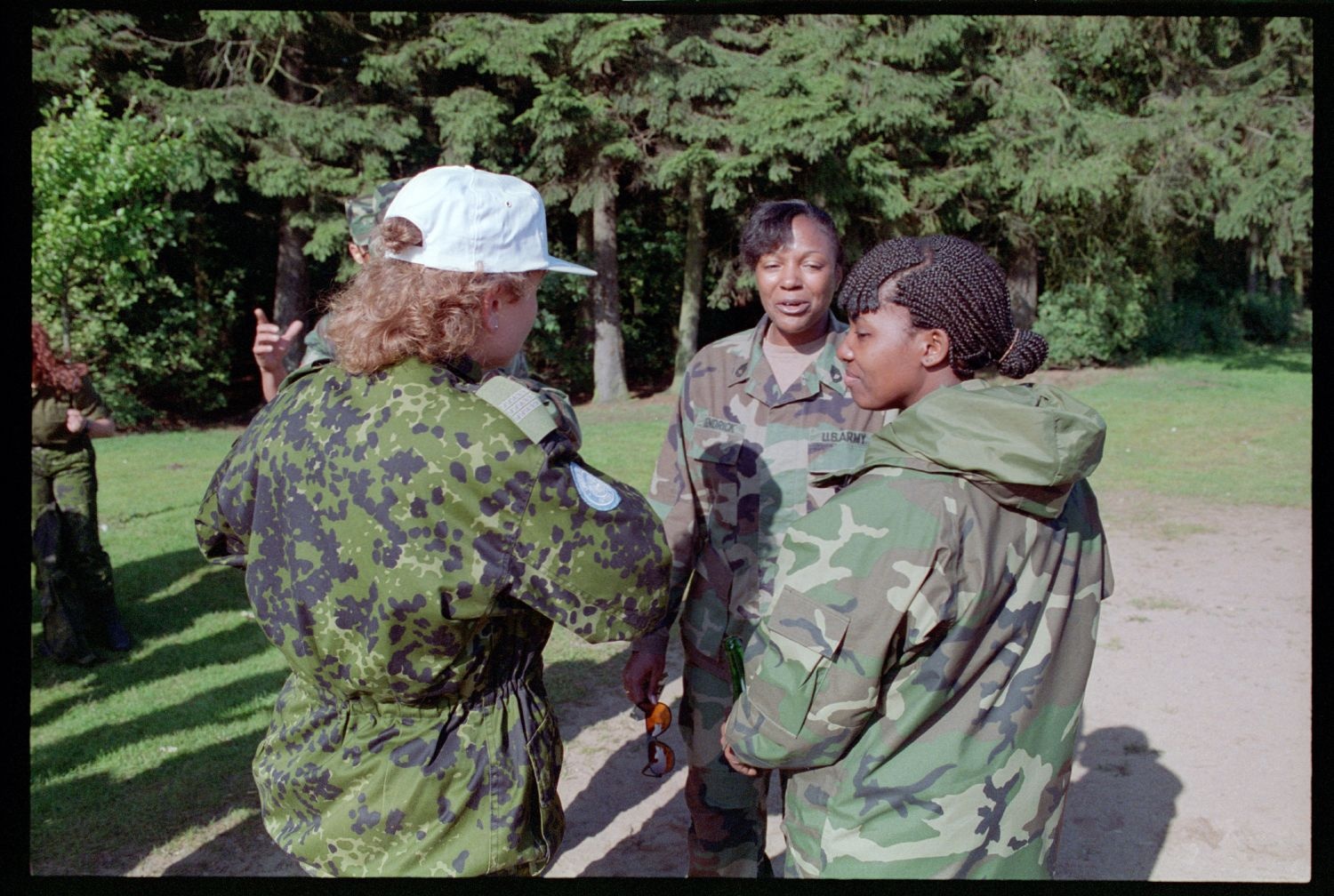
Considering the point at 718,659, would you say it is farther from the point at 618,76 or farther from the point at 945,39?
the point at 945,39

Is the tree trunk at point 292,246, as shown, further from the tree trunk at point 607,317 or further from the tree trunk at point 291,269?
the tree trunk at point 607,317

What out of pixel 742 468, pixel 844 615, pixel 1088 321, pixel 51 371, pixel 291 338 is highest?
pixel 291 338

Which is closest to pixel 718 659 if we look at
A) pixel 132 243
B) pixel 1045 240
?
pixel 132 243

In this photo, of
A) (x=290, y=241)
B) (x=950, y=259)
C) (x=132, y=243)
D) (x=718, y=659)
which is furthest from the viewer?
(x=290, y=241)

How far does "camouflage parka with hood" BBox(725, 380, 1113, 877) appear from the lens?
6.16 ft

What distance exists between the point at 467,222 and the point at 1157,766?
157 inches

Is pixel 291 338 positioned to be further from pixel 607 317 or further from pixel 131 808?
pixel 607 317

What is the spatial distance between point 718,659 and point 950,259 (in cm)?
152

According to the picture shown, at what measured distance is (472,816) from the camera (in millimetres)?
2104

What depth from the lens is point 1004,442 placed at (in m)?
1.87

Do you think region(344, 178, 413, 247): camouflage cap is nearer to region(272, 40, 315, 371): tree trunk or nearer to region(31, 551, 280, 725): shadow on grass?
region(31, 551, 280, 725): shadow on grass

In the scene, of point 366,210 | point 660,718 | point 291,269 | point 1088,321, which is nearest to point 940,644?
point 660,718

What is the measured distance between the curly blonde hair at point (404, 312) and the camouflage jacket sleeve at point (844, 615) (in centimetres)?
72

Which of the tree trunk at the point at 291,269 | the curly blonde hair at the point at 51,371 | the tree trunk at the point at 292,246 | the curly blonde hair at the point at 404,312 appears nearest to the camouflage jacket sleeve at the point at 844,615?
the curly blonde hair at the point at 404,312
